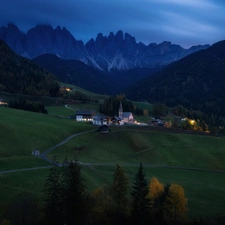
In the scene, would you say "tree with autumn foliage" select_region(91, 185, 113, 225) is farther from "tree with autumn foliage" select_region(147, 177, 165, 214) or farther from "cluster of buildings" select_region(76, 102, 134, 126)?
"cluster of buildings" select_region(76, 102, 134, 126)

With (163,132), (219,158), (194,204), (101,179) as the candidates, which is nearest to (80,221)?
(101,179)

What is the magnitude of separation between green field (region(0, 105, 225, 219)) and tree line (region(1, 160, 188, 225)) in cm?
624

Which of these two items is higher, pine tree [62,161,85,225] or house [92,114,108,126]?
house [92,114,108,126]

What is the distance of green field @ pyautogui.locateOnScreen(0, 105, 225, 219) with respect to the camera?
6456cm

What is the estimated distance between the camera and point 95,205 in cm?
4772

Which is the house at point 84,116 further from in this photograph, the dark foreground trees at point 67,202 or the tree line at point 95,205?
the dark foreground trees at point 67,202

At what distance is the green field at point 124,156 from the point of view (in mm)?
64562

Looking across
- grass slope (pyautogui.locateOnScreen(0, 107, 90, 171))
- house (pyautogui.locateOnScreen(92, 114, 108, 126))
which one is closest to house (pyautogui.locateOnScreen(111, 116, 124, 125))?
house (pyautogui.locateOnScreen(92, 114, 108, 126))

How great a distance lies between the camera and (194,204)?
215ft

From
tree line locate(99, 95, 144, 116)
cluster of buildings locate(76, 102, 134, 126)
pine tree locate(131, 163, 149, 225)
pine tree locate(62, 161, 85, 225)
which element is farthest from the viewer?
tree line locate(99, 95, 144, 116)

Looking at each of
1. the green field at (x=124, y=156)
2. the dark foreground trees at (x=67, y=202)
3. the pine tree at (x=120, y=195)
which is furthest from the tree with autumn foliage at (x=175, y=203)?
the dark foreground trees at (x=67, y=202)

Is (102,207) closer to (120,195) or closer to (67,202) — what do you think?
(120,195)

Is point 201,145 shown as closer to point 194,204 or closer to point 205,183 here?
point 205,183

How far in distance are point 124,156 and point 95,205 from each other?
5278 centimetres
